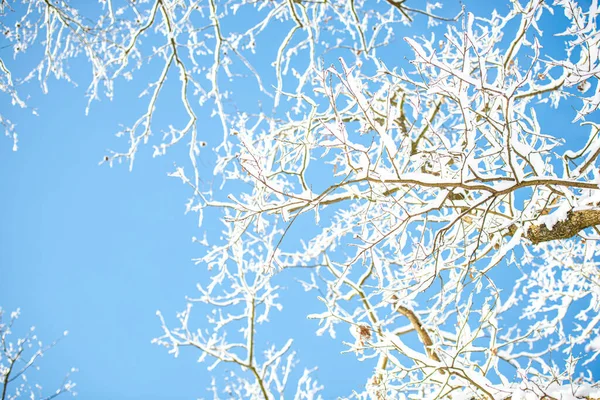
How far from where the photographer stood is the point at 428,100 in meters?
5.84

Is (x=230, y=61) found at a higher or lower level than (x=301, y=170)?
higher

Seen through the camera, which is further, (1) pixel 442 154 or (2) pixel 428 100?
(2) pixel 428 100

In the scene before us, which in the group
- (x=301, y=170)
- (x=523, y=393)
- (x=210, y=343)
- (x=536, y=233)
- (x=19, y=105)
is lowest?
(x=523, y=393)

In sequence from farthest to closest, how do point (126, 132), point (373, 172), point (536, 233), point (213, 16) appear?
point (126, 132), point (213, 16), point (536, 233), point (373, 172)

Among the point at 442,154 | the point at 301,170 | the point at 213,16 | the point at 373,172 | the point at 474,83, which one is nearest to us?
the point at 474,83

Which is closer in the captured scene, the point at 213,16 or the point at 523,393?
the point at 523,393

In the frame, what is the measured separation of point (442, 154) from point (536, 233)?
1320 millimetres

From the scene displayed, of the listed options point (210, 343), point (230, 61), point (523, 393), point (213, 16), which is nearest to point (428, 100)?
point (230, 61)

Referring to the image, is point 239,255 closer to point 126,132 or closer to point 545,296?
point 126,132

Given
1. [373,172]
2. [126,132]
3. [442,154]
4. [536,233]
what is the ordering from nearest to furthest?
[373,172] < [442,154] < [536,233] < [126,132]

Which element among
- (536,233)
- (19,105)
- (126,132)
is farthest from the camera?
(19,105)

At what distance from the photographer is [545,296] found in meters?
6.62

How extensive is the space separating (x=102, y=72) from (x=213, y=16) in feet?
3.85

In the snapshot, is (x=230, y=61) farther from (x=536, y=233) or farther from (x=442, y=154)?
(x=536, y=233)
